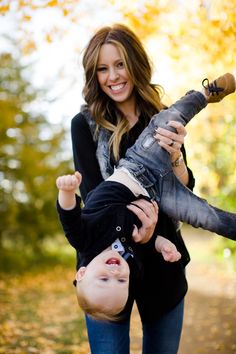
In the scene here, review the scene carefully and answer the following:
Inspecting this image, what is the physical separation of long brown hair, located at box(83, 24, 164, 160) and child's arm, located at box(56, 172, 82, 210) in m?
0.48

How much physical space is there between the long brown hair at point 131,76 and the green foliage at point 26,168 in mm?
7611

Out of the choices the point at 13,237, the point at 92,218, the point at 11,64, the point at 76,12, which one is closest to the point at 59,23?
the point at 76,12

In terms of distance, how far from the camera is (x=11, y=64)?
11281 millimetres

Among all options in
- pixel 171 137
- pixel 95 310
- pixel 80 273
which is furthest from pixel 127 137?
pixel 95 310

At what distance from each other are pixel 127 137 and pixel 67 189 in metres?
0.62

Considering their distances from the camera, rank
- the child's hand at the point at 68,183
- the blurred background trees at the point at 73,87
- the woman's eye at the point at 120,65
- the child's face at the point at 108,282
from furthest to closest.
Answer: the blurred background trees at the point at 73,87 < the woman's eye at the point at 120,65 < the child's face at the point at 108,282 < the child's hand at the point at 68,183

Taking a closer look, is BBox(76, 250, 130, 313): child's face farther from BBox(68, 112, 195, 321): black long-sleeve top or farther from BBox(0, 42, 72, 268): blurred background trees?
BBox(0, 42, 72, 268): blurred background trees

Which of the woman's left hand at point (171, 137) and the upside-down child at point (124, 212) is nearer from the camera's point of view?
the upside-down child at point (124, 212)

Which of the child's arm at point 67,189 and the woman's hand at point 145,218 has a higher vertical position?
the child's arm at point 67,189

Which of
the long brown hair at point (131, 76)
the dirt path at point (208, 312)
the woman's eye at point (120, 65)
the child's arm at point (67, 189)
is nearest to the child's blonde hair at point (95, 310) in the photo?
the child's arm at point (67, 189)

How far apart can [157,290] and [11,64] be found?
957 centimetres

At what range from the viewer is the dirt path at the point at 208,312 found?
547 centimetres

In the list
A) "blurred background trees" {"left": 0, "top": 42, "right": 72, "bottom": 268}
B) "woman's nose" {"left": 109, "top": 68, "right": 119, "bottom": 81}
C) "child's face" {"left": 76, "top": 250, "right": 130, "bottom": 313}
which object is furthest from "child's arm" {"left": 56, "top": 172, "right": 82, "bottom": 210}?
"blurred background trees" {"left": 0, "top": 42, "right": 72, "bottom": 268}

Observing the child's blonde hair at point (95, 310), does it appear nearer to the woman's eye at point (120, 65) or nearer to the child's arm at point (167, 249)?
the child's arm at point (167, 249)
